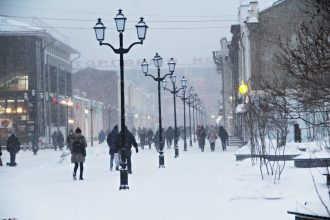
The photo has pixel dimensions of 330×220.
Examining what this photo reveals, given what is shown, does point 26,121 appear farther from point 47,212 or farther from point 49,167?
point 47,212

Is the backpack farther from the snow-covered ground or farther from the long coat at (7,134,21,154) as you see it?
the long coat at (7,134,21,154)

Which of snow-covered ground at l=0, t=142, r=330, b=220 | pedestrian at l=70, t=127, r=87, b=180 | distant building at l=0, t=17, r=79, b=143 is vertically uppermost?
distant building at l=0, t=17, r=79, b=143

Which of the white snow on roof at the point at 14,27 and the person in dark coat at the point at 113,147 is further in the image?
the white snow on roof at the point at 14,27

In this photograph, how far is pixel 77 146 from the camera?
18.1m

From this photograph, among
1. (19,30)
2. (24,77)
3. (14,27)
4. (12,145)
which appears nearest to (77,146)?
(12,145)

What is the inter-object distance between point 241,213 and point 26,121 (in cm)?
4842

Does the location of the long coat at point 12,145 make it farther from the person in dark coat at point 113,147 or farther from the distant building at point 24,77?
the distant building at point 24,77

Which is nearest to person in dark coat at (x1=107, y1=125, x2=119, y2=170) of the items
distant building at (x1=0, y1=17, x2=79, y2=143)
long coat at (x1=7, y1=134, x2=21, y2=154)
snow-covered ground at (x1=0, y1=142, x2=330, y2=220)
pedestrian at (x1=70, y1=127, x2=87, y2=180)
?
snow-covered ground at (x1=0, y1=142, x2=330, y2=220)

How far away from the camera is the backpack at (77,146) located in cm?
1804

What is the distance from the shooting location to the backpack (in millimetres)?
18036

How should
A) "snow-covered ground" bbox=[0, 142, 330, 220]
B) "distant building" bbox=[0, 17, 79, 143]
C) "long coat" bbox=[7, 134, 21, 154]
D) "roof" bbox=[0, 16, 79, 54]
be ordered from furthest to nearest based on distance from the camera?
"roof" bbox=[0, 16, 79, 54]
"distant building" bbox=[0, 17, 79, 143]
"long coat" bbox=[7, 134, 21, 154]
"snow-covered ground" bbox=[0, 142, 330, 220]

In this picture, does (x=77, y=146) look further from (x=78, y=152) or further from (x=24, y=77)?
(x=24, y=77)

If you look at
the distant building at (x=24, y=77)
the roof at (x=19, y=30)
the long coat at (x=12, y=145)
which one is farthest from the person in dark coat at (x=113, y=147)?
the roof at (x=19, y=30)

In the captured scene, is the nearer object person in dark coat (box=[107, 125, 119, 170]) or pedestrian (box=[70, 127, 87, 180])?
pedestrian (box=[70, 127, 87, 180])
